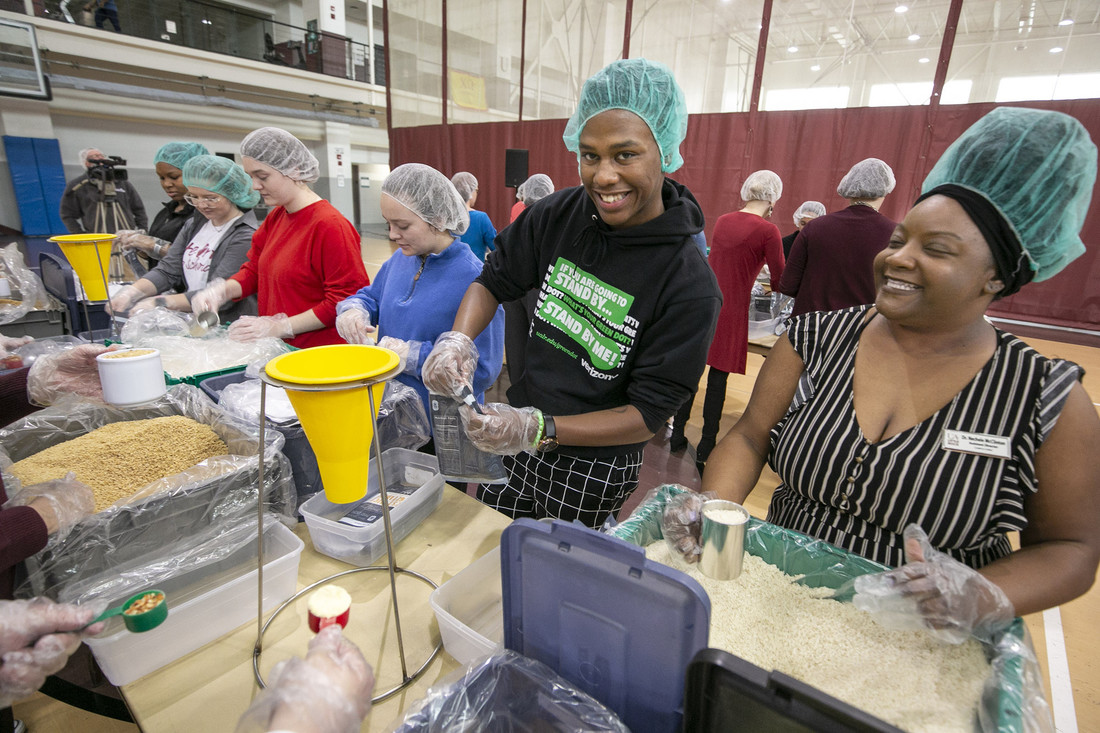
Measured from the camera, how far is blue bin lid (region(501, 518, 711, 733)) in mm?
585

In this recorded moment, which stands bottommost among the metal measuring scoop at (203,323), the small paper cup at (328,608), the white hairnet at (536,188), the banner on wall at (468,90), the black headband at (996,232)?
the metal measuring scoop at (203,323)

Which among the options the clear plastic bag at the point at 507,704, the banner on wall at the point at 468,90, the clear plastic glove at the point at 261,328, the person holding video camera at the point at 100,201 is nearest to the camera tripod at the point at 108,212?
the person holding video camera at the point at 100,201

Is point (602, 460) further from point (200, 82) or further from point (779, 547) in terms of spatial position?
point (200, 82)

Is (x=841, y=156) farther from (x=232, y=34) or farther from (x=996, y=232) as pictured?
(x=232, y=34)

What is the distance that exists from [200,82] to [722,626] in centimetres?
1275

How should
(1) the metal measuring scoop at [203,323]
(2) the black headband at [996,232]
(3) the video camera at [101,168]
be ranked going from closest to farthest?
(2) the black headband at [996,232] → (1) the metal measuring scoop at [203,323] → (3) the video camera at [101,168]

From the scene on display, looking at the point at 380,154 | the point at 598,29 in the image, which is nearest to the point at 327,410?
the point at 598,29

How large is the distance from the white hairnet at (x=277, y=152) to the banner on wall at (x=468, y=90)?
7.98m

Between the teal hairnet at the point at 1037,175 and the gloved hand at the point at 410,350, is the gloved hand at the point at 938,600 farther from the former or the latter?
the gloved hand at the point at 410,350

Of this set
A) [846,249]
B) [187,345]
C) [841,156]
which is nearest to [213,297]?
[187,345]

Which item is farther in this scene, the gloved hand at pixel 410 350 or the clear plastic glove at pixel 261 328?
the clear plastic glove at pixel 261 328

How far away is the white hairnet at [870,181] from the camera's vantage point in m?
2.71

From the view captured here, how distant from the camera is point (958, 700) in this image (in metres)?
0.68

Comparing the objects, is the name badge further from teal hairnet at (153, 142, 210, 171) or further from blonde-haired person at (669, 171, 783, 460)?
teal hairnet at (153, 142, 210, 171)
